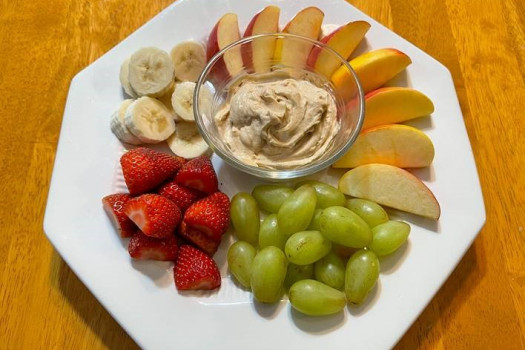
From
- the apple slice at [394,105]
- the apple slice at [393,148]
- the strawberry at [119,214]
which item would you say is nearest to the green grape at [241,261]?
the strawberry at [119,214]

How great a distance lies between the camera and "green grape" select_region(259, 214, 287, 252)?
3.65 ft

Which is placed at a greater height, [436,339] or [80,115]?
[80,115]

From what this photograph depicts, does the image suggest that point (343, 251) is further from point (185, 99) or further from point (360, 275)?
point (185, 99)

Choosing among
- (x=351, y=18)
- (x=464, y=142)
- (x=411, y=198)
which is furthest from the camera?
(x=351, y=18)

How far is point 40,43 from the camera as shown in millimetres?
1558

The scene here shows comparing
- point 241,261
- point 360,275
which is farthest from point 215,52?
point 360,275


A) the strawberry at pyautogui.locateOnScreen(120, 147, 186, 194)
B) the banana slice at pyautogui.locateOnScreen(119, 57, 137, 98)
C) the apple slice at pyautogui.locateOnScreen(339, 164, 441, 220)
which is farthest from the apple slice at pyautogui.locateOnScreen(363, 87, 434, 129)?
the banana slice at pyautogui.locateOnScreen(119, 57, 137, 98)

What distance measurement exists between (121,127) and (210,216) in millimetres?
381

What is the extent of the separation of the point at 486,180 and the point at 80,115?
1163 mm

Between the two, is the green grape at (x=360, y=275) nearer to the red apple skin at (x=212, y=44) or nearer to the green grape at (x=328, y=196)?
the green grape at (x=328, y=196)

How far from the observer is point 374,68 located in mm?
1332

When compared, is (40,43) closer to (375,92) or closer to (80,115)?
(80,115)

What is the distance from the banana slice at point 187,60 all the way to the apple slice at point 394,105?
0.50m

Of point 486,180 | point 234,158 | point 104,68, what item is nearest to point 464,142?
point 486,180
